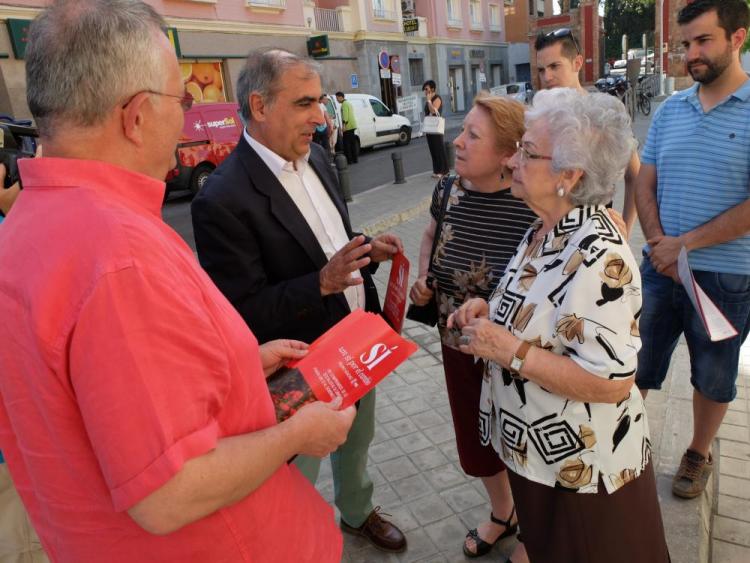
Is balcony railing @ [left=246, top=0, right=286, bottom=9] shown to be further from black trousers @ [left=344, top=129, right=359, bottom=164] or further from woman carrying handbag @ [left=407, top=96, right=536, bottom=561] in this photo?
woman carrying handbag @ [left=407, top=96, right=536, bottom=561]

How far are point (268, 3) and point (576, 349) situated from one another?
22145 mm

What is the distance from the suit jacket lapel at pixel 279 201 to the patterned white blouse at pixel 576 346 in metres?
0.78

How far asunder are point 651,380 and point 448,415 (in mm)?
1246

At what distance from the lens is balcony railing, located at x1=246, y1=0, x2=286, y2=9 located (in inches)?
779

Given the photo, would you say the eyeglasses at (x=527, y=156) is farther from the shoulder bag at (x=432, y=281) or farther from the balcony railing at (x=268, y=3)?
the balcony railing at (x=268, y=3)

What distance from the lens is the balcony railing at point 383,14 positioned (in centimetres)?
2594

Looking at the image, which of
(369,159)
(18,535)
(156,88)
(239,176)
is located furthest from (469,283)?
(369,159)

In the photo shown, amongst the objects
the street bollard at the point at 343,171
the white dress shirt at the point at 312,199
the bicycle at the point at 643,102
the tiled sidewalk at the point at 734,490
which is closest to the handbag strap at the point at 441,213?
the white dress shirt at the point at 312,199

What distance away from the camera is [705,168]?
242 cm

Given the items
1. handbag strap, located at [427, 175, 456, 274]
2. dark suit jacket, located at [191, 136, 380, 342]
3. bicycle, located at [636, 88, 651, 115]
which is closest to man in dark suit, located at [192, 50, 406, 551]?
dark suit jacket, located at [191, 136, 380, 342]

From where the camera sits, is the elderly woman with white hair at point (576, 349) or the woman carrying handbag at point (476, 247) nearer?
the elderly woman with white hair at point (576, 349)

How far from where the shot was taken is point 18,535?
185 cm

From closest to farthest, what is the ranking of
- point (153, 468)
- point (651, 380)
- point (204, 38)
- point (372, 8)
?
point (153, 468), point (651, 380), point (204, 38), point (372, 8)

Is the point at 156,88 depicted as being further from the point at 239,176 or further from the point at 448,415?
the point at 448,415
